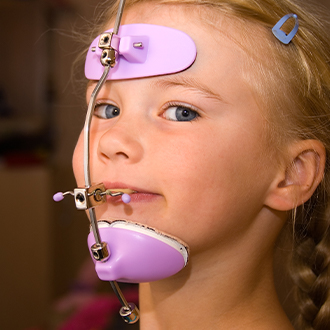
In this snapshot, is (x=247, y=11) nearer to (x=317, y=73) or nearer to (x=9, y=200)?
(x=317, y=73)

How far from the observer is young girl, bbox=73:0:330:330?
62 cm

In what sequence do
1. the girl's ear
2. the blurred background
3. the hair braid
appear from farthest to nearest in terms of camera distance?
the blurred background → the hair braid → the girl's ear

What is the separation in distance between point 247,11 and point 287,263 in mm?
501

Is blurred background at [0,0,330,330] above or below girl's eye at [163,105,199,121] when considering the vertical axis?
below

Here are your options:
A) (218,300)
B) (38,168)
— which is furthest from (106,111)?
(38,168)

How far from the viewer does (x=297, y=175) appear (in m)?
0.71

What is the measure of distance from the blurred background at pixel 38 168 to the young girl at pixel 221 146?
86 cm

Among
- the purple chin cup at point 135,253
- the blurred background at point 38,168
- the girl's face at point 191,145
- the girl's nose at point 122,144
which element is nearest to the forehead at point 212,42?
the girl's face at point 191,145

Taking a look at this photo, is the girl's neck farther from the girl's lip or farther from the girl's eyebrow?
the girl's eyebrow

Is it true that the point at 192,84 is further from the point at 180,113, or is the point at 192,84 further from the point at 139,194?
the point at 139,194

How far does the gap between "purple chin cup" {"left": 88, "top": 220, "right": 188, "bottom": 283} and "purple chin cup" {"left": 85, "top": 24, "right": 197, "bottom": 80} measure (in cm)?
22

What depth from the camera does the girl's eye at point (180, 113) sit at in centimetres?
65

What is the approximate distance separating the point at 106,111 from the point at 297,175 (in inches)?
13.3

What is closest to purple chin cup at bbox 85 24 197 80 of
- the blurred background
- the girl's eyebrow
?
the girl's eyebrow
